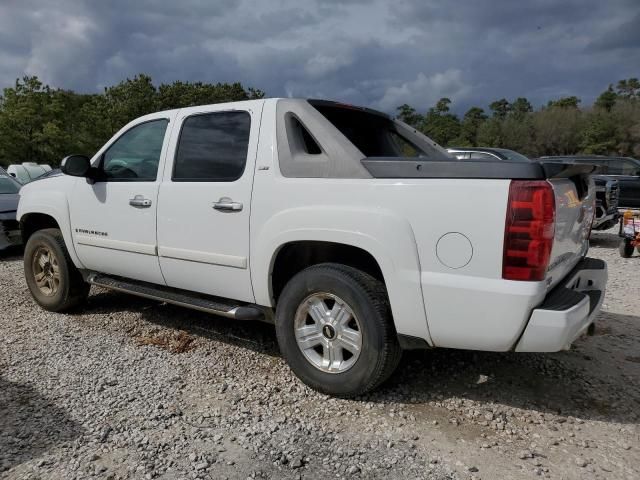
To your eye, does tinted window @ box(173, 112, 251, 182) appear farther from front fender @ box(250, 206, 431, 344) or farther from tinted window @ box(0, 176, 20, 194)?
tinted window @ box(0, 176, 20, 194)

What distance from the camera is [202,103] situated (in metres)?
36.7

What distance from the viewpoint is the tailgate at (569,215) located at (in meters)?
2.82

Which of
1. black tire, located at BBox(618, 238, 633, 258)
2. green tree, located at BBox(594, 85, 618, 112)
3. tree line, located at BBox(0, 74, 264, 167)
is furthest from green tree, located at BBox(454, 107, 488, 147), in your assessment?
black tire, located at BBox(618, 238, 633, 258)

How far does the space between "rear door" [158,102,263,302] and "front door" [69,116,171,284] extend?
157mm

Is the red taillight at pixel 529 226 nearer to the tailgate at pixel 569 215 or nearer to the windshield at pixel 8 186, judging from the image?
the tailgate at pixel 569 215

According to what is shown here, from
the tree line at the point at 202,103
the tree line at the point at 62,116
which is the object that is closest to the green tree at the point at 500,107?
the tree line at the point at 202,103

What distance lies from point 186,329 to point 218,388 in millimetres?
1311

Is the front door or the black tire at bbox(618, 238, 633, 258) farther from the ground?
the front door

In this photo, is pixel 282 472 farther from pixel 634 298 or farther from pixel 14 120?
pixel 14 120

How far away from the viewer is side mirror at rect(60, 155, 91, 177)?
172 inches

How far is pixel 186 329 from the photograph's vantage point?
15.6ft

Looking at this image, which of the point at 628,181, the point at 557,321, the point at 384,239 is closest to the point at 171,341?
the point at 384,239

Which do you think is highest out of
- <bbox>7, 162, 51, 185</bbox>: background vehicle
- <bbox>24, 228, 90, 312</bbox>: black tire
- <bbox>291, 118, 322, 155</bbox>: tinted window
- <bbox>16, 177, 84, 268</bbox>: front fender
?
<bbox>291, 118, 322, 155</bbox>: tinted window

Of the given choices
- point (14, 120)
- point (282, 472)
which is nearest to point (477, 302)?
point (282, 472)
